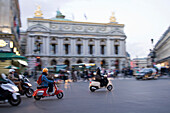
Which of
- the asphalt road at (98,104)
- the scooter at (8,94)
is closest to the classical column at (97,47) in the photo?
the asphalt road at (98,104)

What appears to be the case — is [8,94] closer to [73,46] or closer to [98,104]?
[98,104]

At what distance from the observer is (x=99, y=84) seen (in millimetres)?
14570

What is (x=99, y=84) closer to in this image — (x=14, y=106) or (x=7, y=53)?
(x=14, y=106)

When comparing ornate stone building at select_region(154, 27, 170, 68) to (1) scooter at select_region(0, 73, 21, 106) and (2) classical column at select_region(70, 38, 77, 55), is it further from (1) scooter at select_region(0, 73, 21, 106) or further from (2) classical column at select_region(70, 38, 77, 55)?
(1) scooter at select_region(0, 73, 21, 106)

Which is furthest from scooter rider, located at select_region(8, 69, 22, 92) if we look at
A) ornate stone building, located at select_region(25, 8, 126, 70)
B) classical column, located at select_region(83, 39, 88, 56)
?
classical column, located at select_region(83, 39, 88, 56)

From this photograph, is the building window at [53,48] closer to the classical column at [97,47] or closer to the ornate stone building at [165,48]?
the classical column at [97,47]

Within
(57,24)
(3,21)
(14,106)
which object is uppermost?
(57,24)

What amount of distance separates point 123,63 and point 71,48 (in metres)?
16.7

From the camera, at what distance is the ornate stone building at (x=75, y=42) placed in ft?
207

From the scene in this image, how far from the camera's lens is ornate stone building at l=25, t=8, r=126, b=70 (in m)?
63.0

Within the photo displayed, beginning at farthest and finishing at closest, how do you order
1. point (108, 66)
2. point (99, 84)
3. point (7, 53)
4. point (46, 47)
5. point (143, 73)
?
point (108, 66), point (46, 47), point (143, 73), point (7, 53), point (99, 84)

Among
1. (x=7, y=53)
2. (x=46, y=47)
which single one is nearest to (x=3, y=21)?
(x=7, y=53)

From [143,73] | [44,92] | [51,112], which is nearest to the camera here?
[51,112]

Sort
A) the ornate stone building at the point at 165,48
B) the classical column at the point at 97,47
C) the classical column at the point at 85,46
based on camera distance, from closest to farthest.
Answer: the ornate stone building at the point at 165,48, the classical column at the point at 85,46, the classical column at the point at 97,47
